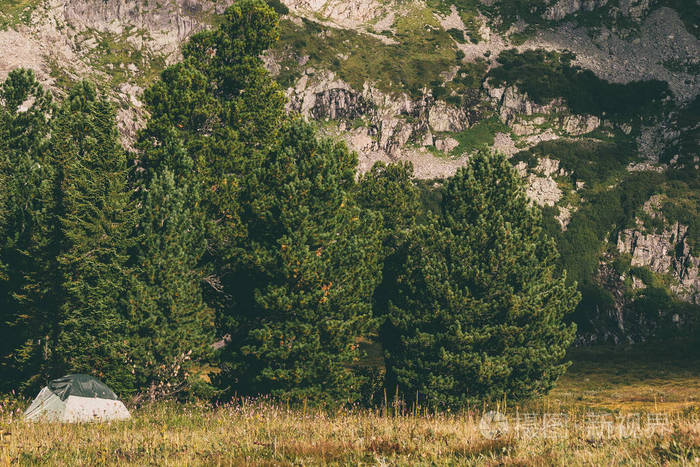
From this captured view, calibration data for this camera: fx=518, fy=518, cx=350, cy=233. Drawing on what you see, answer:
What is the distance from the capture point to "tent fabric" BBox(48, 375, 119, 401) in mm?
18375

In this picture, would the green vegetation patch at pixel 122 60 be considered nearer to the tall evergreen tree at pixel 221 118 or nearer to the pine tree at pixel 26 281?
the tall evergreen tree at pixel 221 118

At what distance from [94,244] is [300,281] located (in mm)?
11652

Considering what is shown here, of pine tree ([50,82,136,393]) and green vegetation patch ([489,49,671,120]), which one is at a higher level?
green vegetation patch ([489,49,671,120])

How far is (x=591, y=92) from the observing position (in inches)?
7431

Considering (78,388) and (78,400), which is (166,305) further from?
(78,400)

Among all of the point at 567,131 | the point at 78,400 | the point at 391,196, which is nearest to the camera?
the point at 78,400

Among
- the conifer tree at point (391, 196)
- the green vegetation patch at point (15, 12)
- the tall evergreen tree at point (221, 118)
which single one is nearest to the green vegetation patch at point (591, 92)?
the conifer tree at point (391, 196)

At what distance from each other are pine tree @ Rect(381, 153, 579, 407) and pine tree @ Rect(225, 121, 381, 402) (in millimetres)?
3044

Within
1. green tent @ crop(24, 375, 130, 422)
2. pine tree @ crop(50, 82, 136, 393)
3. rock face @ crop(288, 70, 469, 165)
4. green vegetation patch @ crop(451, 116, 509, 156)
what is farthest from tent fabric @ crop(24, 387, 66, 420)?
rock face @ crop(288, 70, 469, 165)

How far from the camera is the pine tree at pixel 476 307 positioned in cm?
2752

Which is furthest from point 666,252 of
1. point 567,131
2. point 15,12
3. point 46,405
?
point 15,12

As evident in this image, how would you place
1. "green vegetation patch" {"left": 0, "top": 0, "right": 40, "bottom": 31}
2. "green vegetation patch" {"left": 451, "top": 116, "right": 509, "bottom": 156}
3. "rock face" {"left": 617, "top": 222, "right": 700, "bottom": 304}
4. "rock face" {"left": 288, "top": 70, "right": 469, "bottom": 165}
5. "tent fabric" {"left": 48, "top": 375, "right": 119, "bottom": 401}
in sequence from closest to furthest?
"tent fabric" {"left": 48, "top": 375, "right": 119, "bottom": 401}
"rock face" {"left": 617, "top": 222, "right": 700, "bottom": 304}
"green vegetation patch" {"left": 451, "top": 116, "right": 509, "bottom": 156}
"green vegetation patch" {"left": 0, "top": 0, "right": 40, "bottom": 31}
"rock face" {"left": 288, "top": 70, "right": 469, "bottom": 165}

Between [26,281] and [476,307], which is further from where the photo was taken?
[26,281]

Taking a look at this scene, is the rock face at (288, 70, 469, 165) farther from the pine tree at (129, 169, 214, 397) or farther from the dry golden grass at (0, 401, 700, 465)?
the dry golden grass at (0, 401, 700, 465)
